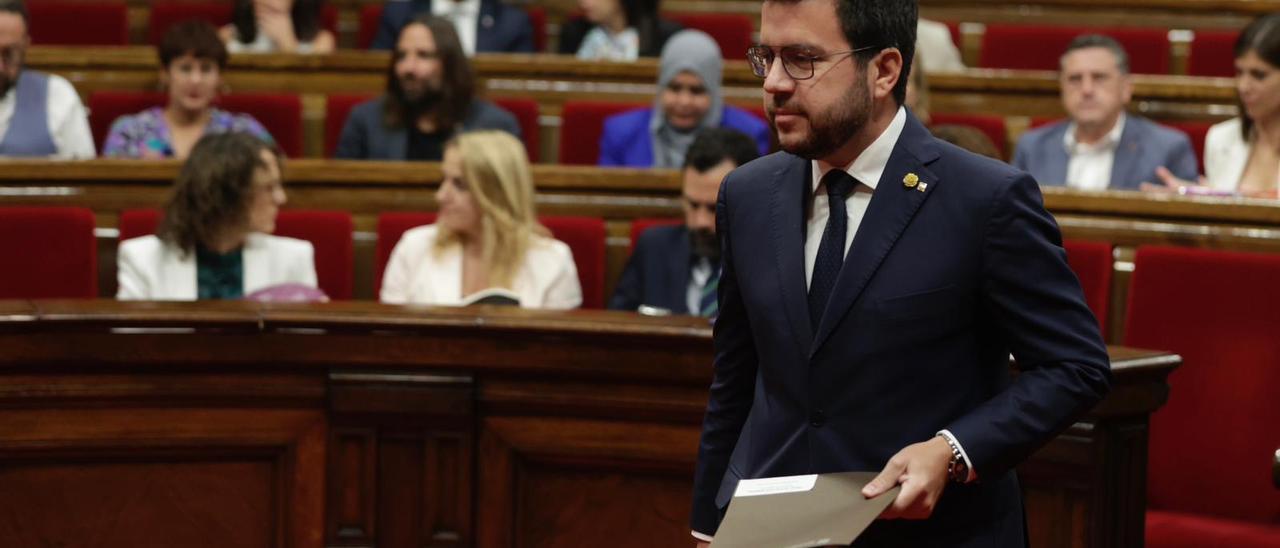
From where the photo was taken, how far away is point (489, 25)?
3.65 metres

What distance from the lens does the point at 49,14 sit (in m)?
3.86

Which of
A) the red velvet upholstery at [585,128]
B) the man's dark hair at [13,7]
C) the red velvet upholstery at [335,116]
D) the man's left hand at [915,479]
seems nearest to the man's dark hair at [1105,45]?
the red velvet upholstery at [585,128]

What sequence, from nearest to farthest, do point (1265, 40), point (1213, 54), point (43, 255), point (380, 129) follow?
1. point (43, 255)
2. point (1265, 40)
3. point (380, 129)
4. point (1213, 54)

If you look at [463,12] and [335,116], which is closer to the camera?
[335,116]

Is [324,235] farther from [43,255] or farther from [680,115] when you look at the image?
[680,115]

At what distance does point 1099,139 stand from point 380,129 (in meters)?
1.27

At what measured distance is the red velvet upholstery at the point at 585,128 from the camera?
3109 millimetres

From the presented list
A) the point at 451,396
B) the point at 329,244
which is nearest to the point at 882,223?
the point at 451,396

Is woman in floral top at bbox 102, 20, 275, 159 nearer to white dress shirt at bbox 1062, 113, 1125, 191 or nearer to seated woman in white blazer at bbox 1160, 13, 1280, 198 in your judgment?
white dress shirt at bbox 1062, 113, 1125, 191

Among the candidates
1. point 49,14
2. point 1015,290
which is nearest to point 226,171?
point 1015,290

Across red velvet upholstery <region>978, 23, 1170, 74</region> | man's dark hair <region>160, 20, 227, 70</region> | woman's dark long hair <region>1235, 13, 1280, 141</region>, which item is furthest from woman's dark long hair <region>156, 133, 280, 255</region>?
red velvet upholstery <region>978, 23, 1170, 74</region>

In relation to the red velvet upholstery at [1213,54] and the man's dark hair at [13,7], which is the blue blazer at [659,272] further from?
the red velvet upholstery at [1213,54]

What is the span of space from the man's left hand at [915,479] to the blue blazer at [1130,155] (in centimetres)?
196

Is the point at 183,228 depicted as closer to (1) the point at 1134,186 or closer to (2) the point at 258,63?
(2) the point at 258,63
